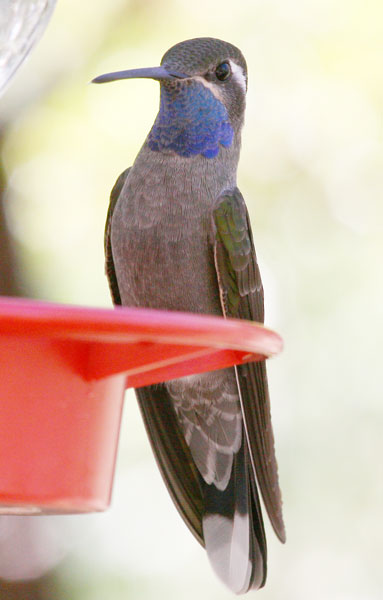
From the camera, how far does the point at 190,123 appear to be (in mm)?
2211

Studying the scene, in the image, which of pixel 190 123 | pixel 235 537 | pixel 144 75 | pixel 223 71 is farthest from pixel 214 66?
pixel 235 537

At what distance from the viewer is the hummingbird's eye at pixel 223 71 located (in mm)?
2168

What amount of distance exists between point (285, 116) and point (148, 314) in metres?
3.37

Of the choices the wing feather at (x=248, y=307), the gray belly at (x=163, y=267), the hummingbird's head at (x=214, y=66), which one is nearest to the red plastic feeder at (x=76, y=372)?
the wing feather at (x=248, y=307)

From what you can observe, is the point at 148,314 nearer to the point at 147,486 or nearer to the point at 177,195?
the point at 177,195

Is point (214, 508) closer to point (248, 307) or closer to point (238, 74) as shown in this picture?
point (248, 307)

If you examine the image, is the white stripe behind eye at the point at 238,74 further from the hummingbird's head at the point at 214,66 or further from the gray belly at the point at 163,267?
the gray belly at the point at 163,267

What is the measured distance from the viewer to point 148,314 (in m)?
1.07

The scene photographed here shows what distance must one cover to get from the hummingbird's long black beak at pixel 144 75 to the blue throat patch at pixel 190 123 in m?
0.07

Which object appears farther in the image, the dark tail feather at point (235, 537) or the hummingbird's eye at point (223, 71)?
the hummingbird's eye at point (223, 71)

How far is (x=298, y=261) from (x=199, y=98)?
6.80 feet

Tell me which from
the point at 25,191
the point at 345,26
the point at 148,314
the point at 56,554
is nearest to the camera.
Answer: the point at 148,314

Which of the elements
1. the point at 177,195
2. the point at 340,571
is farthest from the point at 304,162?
the point at 177,195

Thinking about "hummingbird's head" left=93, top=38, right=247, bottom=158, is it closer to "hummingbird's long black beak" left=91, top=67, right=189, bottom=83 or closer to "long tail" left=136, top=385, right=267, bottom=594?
"hummingbird's long black beak" left=91, top=67, right=189, bottom=83
